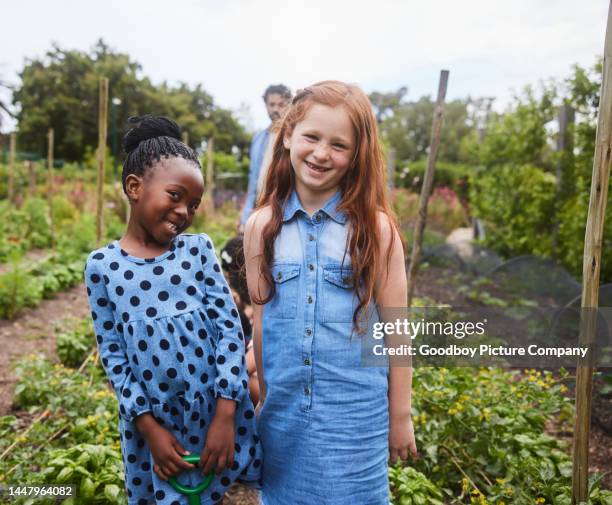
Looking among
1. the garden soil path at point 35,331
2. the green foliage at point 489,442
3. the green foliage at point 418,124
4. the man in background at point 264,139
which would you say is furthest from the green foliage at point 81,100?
the green foliage at point 489,442

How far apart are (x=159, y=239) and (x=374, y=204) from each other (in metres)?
0.59

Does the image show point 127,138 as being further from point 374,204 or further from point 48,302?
point 48,302

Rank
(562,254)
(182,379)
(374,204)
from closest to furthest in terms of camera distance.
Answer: (182,379)
(374,204)
(562,254)

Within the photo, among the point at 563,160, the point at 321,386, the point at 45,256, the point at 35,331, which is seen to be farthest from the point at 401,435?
the point at 45,256

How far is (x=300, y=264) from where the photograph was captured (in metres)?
1.55

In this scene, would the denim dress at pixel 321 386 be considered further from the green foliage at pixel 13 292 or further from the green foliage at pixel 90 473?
the green foliage at pixel 13 292

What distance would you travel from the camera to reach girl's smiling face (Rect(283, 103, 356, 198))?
151 centimetres

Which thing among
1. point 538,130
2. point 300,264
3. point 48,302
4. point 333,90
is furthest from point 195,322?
point 538,130

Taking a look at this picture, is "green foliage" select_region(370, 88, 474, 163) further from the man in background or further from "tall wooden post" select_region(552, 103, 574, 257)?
the man in background

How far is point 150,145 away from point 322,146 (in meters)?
0.45

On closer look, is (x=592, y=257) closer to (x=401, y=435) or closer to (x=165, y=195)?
(x=401, y=435)

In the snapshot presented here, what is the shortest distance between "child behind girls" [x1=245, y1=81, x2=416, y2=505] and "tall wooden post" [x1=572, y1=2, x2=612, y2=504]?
32.7 inches

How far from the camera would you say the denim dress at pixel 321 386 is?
1.50 meters

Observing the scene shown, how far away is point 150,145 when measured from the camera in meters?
1.49
